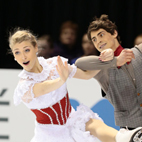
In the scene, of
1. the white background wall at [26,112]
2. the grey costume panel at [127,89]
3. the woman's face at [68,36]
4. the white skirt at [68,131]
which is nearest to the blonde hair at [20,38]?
the grey costume panel at [127,89]

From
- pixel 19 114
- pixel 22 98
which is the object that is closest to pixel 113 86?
pixel 22 98

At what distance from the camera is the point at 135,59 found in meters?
3.42

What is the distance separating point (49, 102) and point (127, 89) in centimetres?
71

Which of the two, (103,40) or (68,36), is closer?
(103,40)

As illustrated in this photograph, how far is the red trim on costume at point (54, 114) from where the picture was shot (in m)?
3.27

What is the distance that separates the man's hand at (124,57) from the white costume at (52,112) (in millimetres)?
404

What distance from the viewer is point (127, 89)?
3393mm

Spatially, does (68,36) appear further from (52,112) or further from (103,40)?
(52,112)

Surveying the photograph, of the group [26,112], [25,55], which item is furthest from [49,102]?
[26,112]

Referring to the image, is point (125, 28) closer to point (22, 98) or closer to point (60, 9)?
point (60, 9)

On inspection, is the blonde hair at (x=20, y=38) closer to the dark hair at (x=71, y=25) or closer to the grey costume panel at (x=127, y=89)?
the grey costume panel at (x=127, y=89)

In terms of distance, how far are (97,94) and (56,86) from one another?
67.2 inches

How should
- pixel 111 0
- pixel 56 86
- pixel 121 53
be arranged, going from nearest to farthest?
pixel 56 86, pixel 121 53, pixel 111 0

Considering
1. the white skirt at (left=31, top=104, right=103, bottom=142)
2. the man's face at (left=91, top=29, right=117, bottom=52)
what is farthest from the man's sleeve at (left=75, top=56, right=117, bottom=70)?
the white skirt at (left=31, top=104, right=103, bottom=142)
